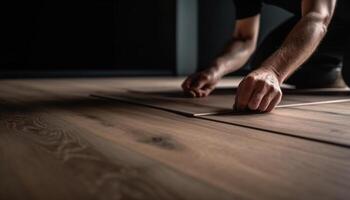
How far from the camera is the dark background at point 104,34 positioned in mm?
4254

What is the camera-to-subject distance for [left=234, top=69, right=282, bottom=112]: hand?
1088mm

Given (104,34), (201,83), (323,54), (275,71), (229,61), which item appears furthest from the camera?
(104,34)

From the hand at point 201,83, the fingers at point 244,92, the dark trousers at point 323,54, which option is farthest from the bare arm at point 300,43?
the dark trousers at point 323,54

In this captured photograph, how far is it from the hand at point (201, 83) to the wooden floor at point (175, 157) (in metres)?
0.55

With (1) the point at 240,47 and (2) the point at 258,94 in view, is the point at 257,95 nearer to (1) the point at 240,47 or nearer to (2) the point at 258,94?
(2) the point at 258,94

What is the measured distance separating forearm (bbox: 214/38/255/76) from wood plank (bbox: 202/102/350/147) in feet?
1.81

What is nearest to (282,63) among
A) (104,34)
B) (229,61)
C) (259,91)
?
(259,91)

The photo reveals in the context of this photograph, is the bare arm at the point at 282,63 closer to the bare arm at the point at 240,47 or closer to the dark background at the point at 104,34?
the bare arm at the point at 240,47

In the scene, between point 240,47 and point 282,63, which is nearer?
point 282,63

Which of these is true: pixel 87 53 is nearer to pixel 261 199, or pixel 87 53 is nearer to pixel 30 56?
pixel 30 56

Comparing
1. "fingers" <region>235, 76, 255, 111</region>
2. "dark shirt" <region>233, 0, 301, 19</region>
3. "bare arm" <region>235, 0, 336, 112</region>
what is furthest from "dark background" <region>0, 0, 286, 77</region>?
"fingers" <region>235, 76, 255, 111</region>

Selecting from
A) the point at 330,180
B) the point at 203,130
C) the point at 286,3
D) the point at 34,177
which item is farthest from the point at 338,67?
the point at 34,177

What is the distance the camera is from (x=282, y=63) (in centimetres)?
119

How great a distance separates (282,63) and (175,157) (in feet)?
2.06
